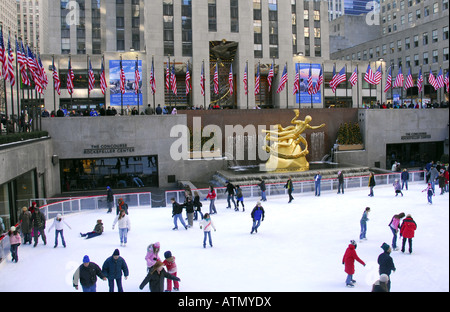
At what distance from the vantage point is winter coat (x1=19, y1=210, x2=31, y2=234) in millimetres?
13750

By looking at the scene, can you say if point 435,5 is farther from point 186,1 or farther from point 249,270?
point 249,270

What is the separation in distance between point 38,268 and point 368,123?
26.5m

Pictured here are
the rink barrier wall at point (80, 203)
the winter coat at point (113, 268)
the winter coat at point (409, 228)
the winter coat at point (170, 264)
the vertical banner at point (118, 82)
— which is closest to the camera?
the winter coat at point (113, 268)

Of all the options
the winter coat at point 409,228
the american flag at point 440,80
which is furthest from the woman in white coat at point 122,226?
the american flag at point 440,80

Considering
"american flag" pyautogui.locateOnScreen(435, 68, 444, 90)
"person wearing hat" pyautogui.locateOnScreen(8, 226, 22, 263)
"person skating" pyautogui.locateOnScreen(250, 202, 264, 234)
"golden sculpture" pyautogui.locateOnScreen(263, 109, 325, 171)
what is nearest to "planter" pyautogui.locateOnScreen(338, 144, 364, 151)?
"golden sculpture" pyautogui.locateOnScreen(263, 109, 325, 171)

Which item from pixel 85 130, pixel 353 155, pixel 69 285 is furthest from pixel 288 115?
pixel 69 285

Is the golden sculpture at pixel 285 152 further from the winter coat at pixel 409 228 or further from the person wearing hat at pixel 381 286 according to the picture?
the person wearing hat at pixel 381 286

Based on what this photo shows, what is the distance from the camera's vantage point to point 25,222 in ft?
45.3

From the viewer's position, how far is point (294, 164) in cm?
2655

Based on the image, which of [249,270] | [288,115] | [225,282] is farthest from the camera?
[288,115]

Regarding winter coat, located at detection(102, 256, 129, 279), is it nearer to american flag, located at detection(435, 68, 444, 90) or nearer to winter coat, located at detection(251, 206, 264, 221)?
winter coat, located at detection(251, 206, 264, 221)

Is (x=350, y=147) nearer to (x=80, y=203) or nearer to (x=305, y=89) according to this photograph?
(x=305, y=89)

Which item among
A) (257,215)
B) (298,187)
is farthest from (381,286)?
(298,187)

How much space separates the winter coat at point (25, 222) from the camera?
13.8m
